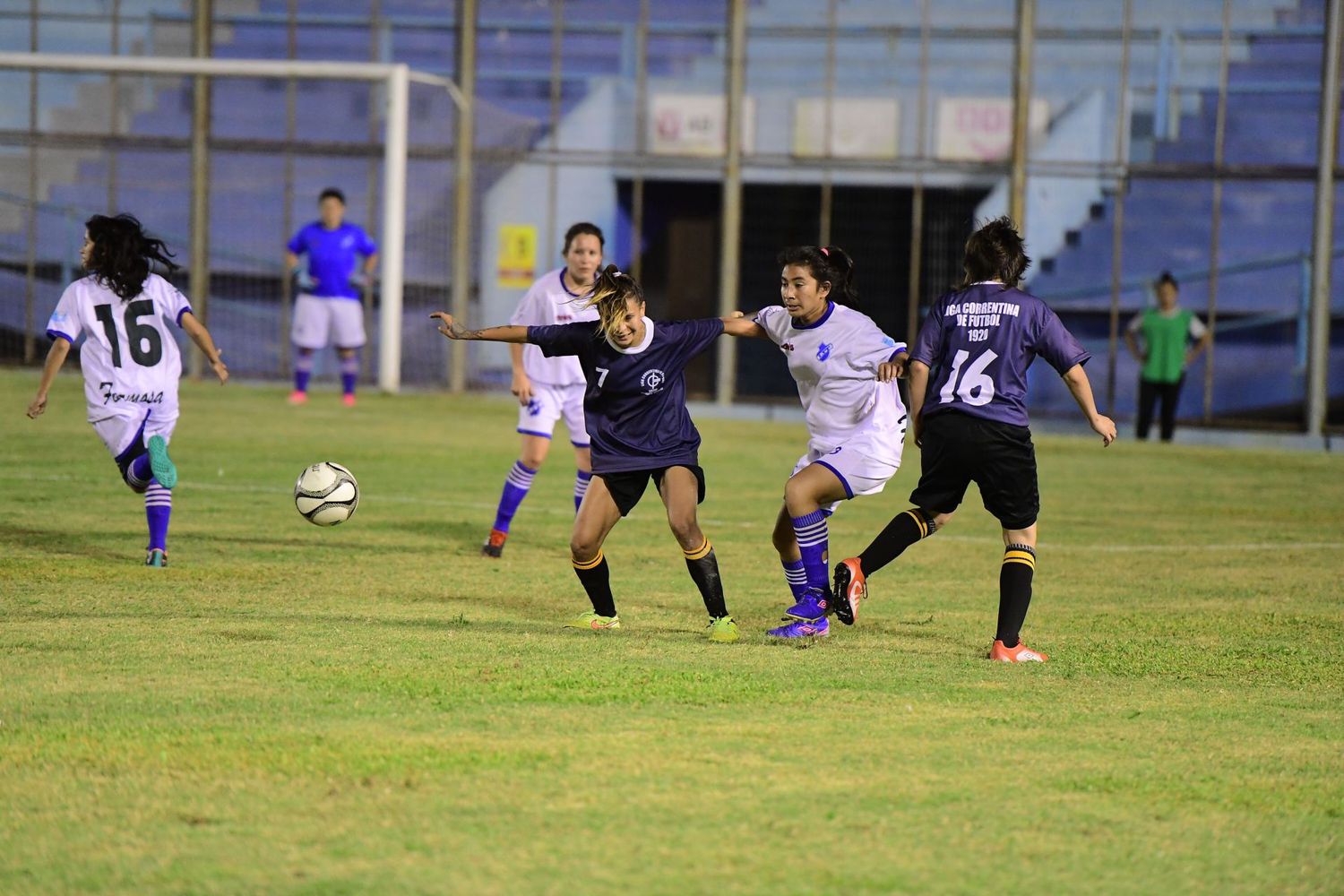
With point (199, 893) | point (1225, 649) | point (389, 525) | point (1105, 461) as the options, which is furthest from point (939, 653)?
point (1105, 461)

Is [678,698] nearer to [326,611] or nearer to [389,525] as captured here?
[326,611]

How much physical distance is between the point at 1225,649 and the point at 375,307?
21918 mm

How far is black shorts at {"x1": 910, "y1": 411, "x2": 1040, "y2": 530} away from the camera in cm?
642

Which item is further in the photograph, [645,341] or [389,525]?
[389,525]

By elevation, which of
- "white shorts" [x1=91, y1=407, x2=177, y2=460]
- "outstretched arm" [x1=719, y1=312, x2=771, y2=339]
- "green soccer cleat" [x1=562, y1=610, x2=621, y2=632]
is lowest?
"green soccer cleat" [x1=562, y1=610, x2=621, y2=632]

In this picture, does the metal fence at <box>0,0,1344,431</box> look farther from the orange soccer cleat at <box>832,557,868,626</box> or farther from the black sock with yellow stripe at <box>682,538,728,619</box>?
the orange soccer cleat at <box>832,557,868,626</box>

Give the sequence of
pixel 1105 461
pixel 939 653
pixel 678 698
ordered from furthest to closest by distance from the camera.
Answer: pixel 1105 461, pixel 939 653, pixel 678 698

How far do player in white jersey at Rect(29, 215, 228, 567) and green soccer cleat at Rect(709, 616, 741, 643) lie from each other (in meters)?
3.21

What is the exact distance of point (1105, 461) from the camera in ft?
58.7

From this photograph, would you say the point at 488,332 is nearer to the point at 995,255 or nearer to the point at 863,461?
the point at 863,461

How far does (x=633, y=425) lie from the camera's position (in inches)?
267

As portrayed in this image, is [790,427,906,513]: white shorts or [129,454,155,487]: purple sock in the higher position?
[790,427,906,513]: white shorts

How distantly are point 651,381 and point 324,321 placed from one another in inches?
561

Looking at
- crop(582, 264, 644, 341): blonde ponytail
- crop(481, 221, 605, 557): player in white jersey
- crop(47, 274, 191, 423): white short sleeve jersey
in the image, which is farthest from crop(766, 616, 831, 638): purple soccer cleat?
crop(47, 274, 191, 423): white short sleeve jersey
